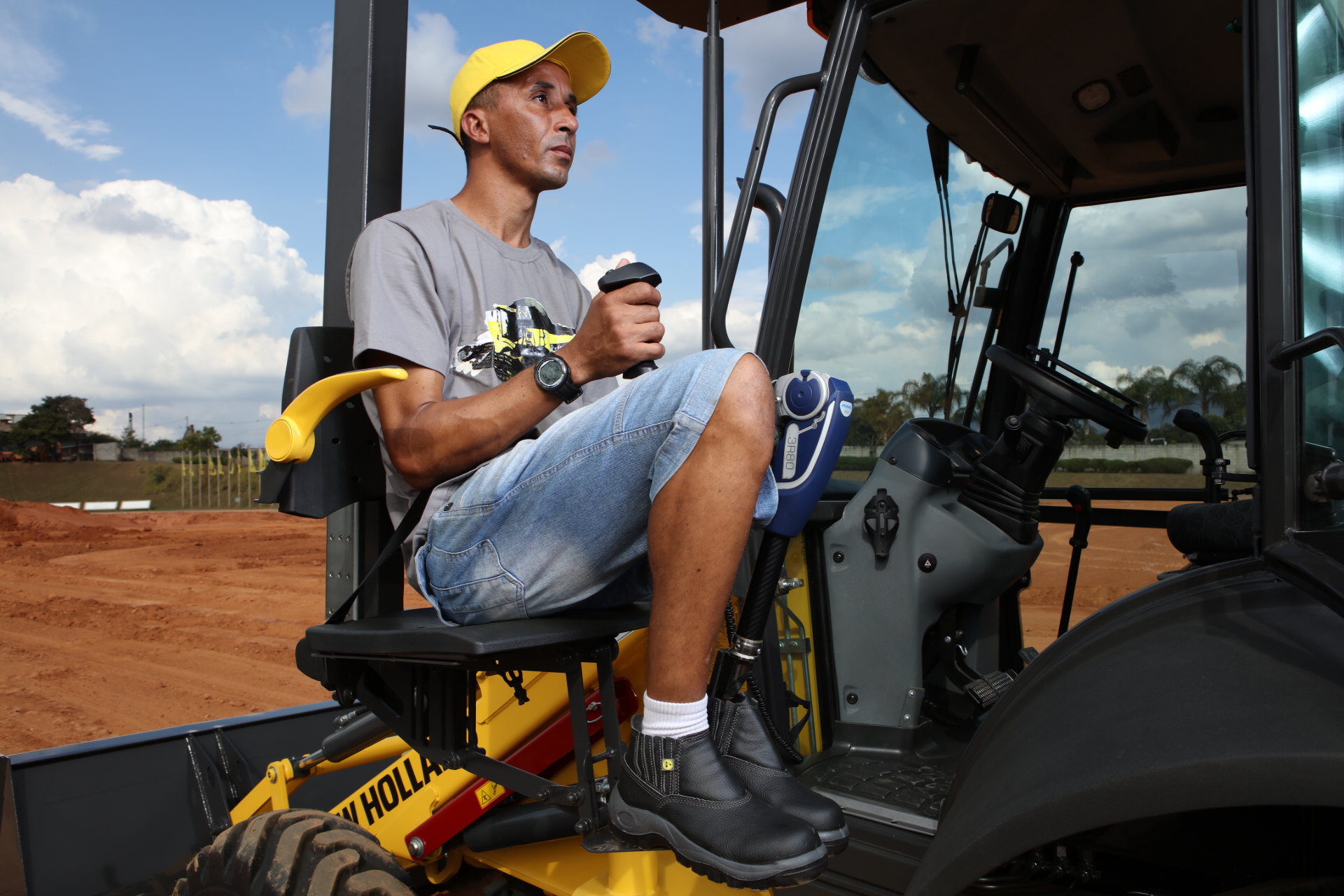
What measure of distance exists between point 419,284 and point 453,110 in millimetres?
541

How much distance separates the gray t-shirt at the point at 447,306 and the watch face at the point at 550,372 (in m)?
0.04

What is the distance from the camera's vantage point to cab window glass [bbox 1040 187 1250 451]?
2.49 m

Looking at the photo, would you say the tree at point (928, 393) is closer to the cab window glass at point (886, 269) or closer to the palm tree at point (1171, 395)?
the cab window glass at point (886, 269)

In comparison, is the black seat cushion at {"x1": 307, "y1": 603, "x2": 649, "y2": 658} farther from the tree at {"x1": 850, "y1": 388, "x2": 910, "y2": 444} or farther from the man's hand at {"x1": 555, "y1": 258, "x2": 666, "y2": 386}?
the tree at {"x1": 850, "y1": 388, "x2": 910, "y2": 444}

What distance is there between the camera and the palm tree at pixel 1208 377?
2.49 meters

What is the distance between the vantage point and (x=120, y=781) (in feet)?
7.80

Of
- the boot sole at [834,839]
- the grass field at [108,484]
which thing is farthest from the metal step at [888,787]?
the grass field at [108,484]

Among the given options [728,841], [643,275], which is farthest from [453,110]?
[728,841]

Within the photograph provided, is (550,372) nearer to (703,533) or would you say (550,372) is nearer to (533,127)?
(703,533)

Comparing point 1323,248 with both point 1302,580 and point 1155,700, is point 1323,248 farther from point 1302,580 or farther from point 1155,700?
point 1155,700

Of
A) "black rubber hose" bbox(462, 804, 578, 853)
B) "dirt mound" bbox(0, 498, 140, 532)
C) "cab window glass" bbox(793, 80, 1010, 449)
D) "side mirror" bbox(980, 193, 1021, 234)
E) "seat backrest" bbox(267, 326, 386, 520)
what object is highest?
"side mirror" bbox(980, 193, 1021, 234)

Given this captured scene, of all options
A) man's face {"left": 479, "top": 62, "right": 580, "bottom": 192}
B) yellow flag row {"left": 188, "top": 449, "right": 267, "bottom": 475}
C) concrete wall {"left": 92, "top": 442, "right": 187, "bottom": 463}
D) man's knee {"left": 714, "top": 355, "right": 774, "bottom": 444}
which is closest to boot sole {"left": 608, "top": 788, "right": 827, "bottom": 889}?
man's knee {"left": 714, "top": 355, "right": 774, "bottom": 444}

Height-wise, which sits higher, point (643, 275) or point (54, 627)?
point (643, 275)

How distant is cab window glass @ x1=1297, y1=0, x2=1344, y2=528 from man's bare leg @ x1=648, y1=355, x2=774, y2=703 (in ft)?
2.11
